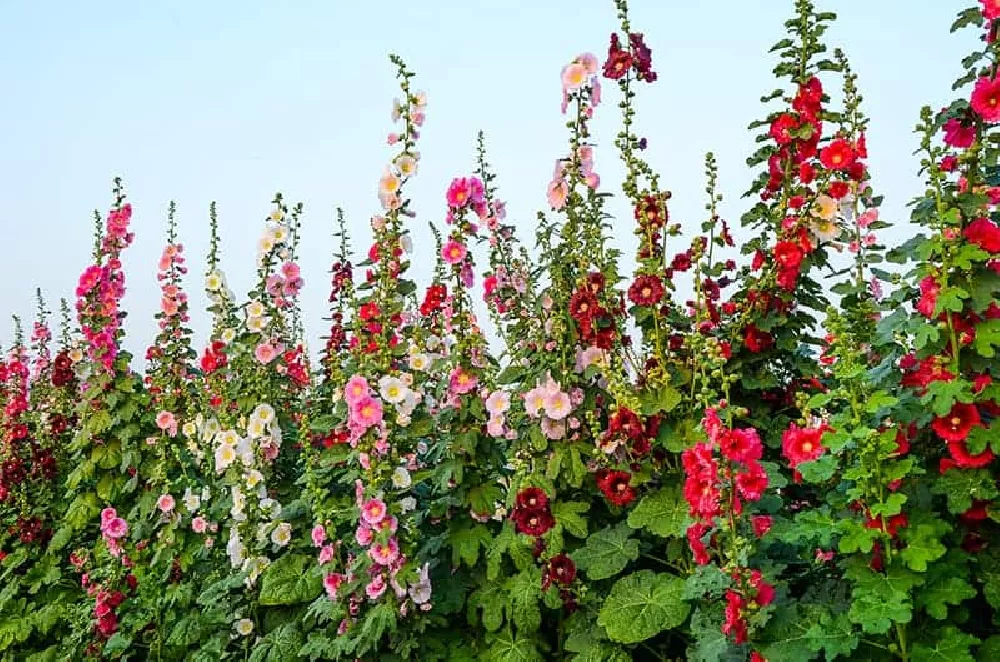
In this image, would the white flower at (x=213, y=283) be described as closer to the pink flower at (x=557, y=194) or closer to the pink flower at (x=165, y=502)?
the pink flower at (x=165, y=502)

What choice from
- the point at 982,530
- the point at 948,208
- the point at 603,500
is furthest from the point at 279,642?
the point at 948,208

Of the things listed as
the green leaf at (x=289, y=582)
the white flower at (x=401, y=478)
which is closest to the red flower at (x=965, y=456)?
the white flower at (x=401, y=478)

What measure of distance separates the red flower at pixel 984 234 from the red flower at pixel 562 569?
4.74 ft

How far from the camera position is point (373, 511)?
3.29 metres

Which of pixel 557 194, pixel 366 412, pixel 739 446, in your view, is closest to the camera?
pixel 739 446

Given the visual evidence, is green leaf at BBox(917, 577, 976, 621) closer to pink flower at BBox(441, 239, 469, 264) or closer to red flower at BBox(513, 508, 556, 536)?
red flower at BBox(513, 508, 556, 536)

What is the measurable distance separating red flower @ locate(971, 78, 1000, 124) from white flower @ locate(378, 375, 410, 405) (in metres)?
1.95

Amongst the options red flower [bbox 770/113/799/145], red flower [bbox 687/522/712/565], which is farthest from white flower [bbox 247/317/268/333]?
red flower [bbox 687/522/712/565]

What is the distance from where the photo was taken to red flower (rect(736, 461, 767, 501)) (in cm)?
246

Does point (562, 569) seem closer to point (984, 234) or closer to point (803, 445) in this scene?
point (803, 445)

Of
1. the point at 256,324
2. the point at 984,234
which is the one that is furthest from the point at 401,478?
the point at 984,234

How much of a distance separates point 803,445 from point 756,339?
635 millimetres

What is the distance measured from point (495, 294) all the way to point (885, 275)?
138 cm

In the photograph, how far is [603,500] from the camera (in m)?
3.31
